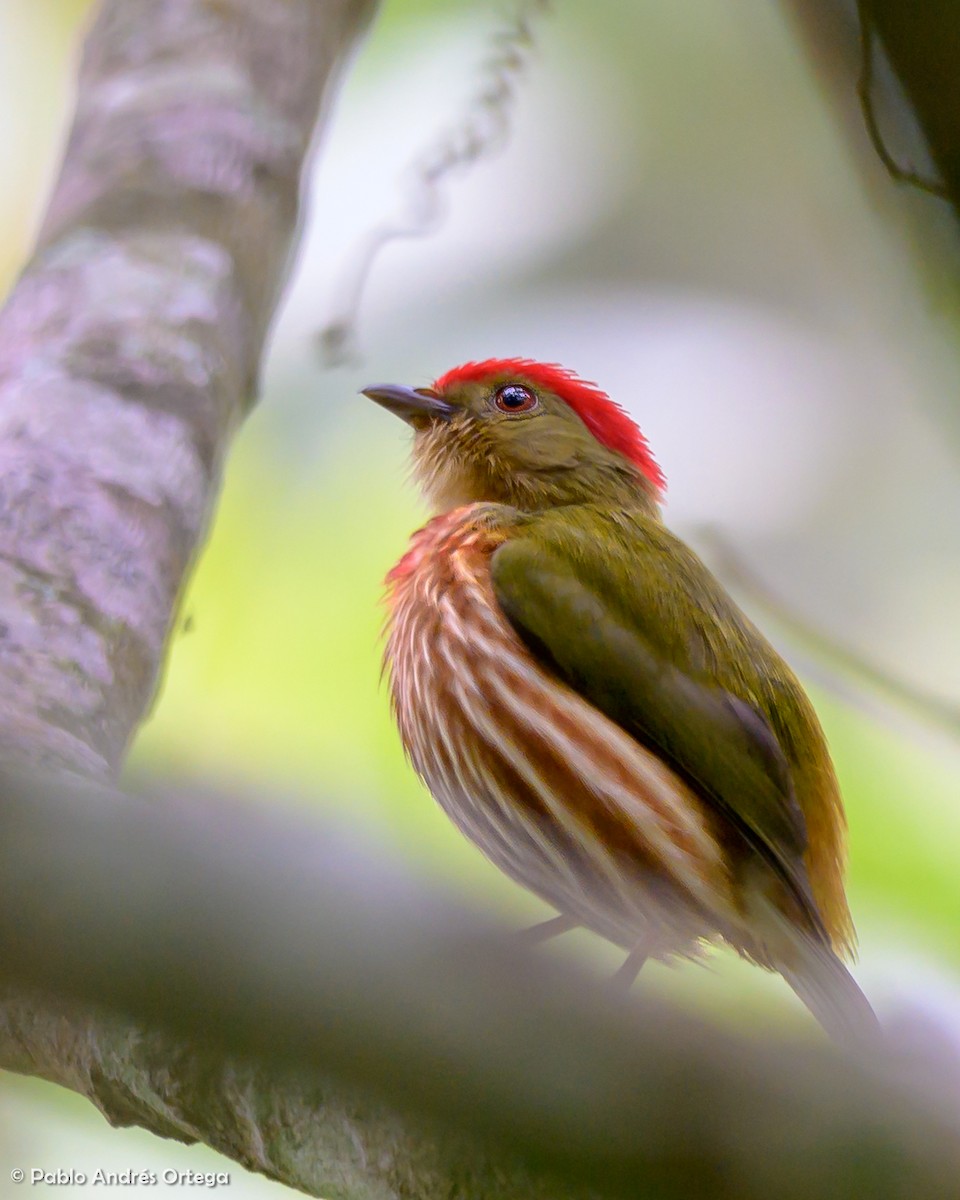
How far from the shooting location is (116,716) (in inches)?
78.5

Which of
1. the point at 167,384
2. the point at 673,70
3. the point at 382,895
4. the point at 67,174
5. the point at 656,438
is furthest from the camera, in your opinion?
the point at 673,70

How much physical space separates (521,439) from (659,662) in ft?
2.64

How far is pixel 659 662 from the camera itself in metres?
2.15

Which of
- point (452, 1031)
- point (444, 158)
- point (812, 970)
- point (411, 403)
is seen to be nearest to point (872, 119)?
point (452, 1031)

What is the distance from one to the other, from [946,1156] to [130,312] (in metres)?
2.14

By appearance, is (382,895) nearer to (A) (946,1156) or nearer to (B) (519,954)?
(B) (519,954)

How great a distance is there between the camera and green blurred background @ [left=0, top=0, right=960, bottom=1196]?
3008 mm

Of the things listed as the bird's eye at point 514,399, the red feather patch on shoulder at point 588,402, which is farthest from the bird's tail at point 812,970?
the bird's eye at point 514,399

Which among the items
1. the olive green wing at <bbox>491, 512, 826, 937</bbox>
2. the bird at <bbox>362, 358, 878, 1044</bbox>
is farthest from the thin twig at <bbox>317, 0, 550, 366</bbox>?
the olive green wing at <bbox>491, 512, 826, 937</bbox>

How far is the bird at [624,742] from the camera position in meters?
2.06

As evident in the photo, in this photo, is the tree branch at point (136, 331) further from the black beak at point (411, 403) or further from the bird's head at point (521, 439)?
the bird's head at point (521, 439)

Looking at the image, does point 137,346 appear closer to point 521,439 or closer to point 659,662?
point 521,439

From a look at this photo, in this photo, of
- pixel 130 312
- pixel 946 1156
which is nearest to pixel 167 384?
pixel 130 312

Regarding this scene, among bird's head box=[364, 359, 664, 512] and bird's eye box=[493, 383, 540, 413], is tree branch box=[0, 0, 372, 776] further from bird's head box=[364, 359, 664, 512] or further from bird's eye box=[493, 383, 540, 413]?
bird's eye box=[493, 383, 540, 413]
